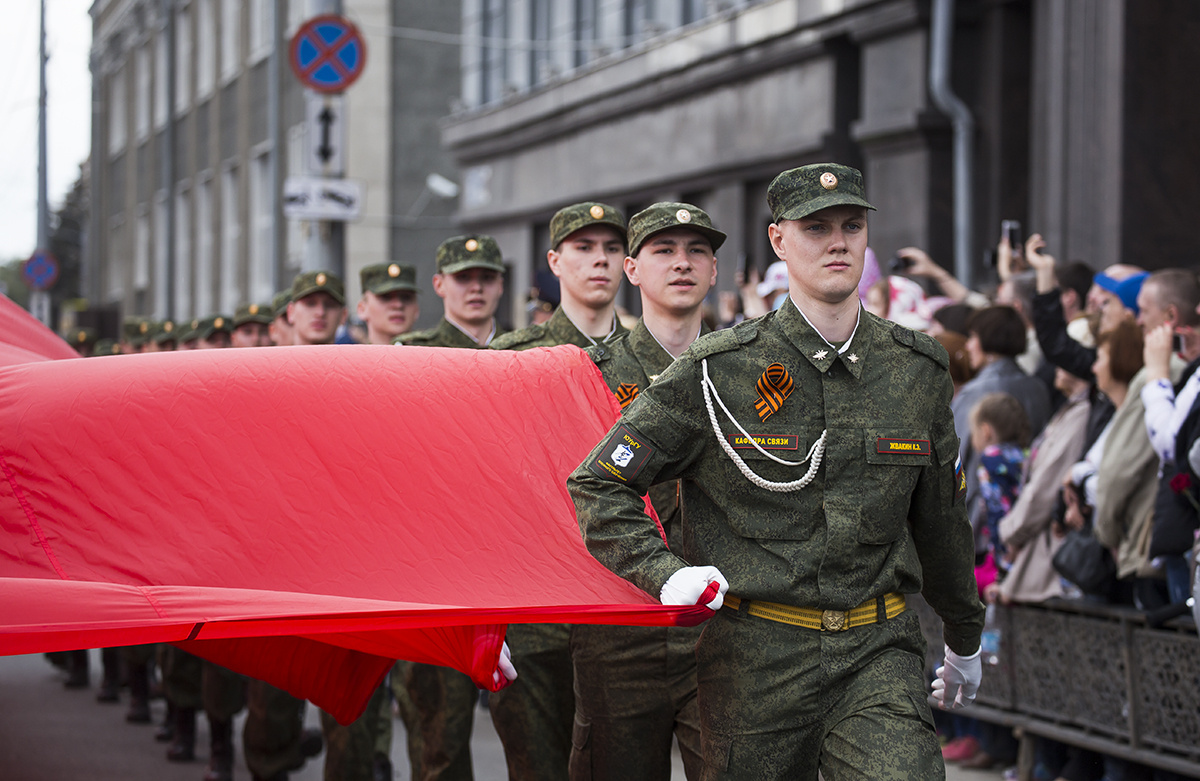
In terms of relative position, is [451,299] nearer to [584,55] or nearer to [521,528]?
[521,528]

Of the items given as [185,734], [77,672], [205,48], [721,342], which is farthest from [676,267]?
[205,48]

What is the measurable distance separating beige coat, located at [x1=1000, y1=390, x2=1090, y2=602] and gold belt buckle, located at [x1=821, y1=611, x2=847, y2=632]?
11.1 ft

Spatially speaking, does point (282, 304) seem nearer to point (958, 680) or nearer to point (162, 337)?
point (162, 337)

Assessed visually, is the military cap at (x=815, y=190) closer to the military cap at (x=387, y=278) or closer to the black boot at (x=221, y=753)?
the military cap at (x=387, y=278)

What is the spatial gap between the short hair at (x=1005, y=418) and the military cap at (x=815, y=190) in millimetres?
3633

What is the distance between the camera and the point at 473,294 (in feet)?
23.5

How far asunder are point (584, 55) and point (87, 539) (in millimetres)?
16011

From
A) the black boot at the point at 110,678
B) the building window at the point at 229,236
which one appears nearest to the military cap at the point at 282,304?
the black boot at the point at 110,678

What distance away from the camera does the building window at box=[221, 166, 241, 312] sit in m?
37.7

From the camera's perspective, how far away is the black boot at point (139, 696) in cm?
989

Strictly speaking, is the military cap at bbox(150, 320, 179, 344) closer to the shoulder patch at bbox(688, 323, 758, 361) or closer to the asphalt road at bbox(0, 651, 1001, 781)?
the asphalt road at bbox(0, 651, 1001, 781)

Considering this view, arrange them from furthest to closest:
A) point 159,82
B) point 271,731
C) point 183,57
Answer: point 159,82, point 183,57, point 271,731

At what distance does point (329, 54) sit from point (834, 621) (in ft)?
28.2

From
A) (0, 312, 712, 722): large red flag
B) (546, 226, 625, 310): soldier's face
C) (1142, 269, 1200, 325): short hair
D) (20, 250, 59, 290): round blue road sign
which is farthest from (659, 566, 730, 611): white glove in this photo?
(20, 250, 59, 290): round blue road sign
